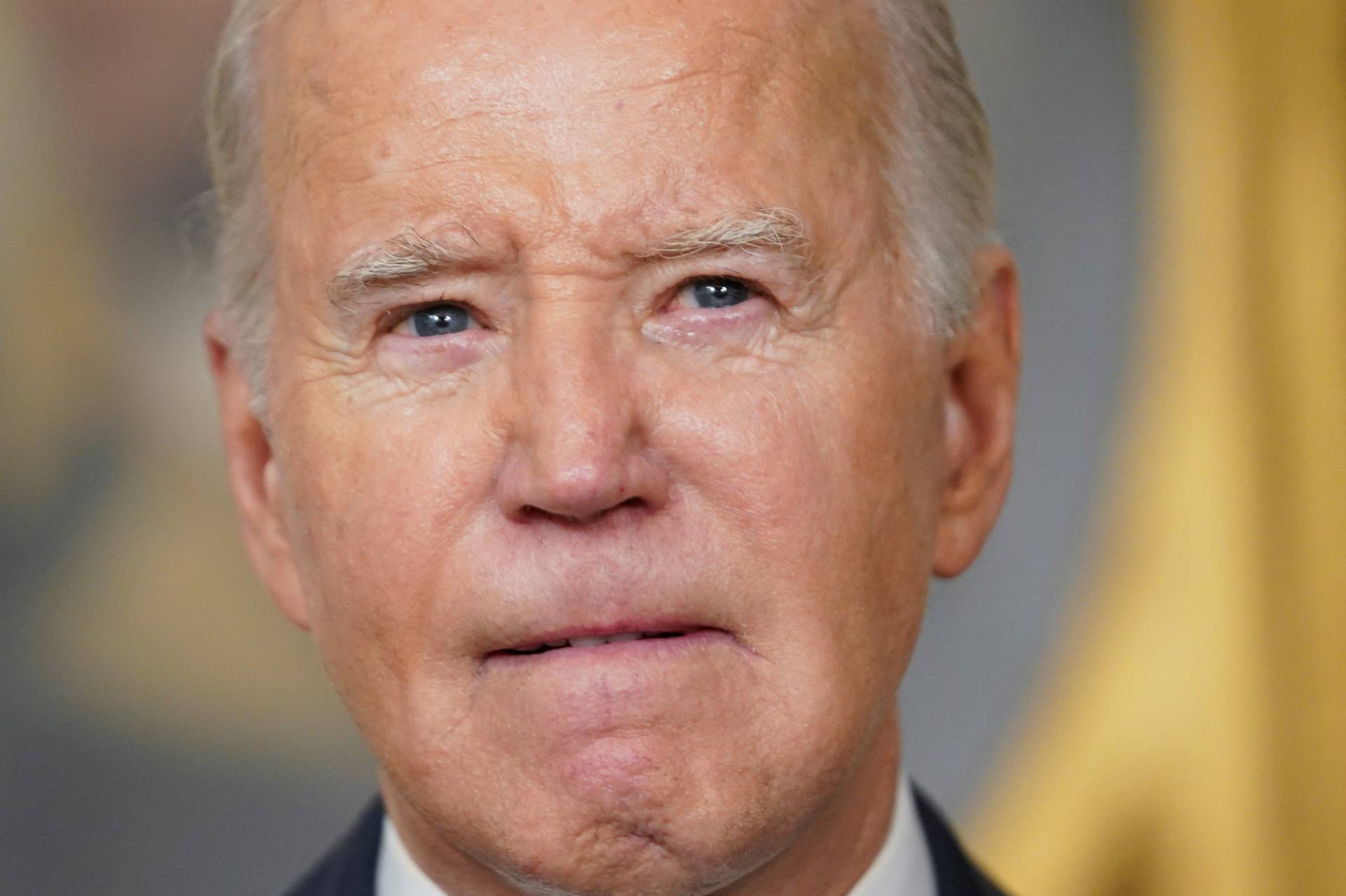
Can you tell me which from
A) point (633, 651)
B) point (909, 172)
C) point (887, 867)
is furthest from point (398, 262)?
point (887, 867)

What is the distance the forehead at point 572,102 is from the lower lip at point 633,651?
1.28ft

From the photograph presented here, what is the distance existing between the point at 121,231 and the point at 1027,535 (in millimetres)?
1656

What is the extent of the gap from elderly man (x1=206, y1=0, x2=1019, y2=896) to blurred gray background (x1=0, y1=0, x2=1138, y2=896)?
1.22 m

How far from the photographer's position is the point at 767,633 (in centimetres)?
163

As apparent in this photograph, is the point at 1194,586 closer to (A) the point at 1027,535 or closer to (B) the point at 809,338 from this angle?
(A) the point at 1027,535

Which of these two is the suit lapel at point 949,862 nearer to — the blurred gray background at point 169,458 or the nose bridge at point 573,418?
the nose bridge at point 573,418

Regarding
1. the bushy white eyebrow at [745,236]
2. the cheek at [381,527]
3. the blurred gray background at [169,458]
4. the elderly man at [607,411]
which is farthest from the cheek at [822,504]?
the blurred gray background at [169,458]

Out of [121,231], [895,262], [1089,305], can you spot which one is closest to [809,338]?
[895,262]

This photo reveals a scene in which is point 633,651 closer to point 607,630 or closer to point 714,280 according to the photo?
point 607,630

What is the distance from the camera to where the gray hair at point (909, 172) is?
6.03ft

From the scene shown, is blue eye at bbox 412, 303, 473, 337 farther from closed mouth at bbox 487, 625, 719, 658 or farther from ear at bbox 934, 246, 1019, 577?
ear at bbox 934, 246, 1019, 577

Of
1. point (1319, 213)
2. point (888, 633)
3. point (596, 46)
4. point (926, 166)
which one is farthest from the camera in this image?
point (1319, 213)

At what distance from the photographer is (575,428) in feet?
5.10

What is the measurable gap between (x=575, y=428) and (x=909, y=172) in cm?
51
